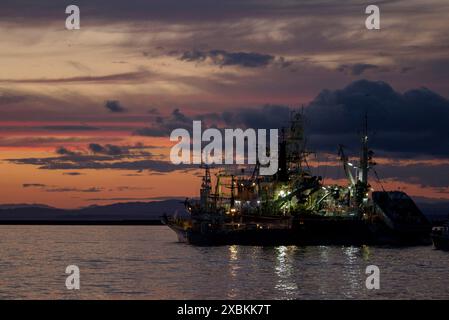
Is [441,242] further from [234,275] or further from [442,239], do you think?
[234,275]

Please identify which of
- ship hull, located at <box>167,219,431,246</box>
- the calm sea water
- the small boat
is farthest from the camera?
ship hull, located at <box>167,219,431,246</box>

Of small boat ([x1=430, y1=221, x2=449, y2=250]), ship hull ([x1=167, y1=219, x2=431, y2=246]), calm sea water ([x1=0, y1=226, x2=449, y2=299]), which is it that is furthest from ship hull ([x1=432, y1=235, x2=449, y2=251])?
ship hull ([x1=167, y1=219, x2=431, y2=246])

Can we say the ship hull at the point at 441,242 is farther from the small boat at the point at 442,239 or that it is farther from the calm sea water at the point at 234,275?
the calm sea water at the point at 234,275

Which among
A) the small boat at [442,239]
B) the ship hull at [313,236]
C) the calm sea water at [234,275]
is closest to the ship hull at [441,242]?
the small boat at [442,239]

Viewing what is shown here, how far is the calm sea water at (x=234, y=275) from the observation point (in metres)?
76.1

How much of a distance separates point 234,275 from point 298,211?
210 feet

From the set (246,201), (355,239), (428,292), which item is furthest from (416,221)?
(428,292)

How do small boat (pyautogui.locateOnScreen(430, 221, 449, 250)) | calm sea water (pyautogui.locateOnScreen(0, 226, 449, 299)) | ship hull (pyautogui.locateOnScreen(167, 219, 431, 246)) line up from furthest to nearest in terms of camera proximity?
1. ship hull (pyautogui.locateOnScreen(167, 219, 431, 246))
2. small boat (pyautogui.locateOnScreen(430, 221, 449, 250))
3. calm sea water (pyautogui.locateOnScreen(0, 226, 449, 299))

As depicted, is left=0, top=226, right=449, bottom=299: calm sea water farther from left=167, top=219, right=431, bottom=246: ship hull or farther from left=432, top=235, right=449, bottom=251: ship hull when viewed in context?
left=167, top=219, right=431, bottom=246: ship hull

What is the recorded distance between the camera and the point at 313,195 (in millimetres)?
164250

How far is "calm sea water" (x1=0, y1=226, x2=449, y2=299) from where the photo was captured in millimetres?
76125

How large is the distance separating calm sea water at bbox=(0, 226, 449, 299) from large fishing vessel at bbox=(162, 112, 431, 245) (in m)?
10.4

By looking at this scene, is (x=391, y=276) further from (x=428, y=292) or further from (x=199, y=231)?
(x=199, y=231)

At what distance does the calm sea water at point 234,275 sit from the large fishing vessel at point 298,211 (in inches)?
408
